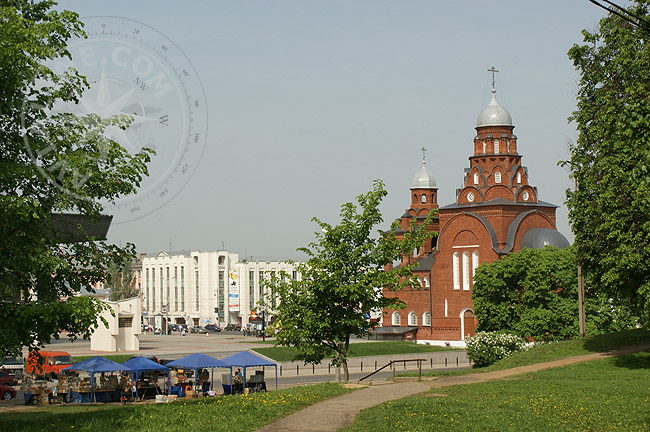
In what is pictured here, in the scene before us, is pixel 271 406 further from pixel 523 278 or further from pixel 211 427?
pixel 523 278

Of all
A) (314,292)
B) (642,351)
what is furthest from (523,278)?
(314,292)

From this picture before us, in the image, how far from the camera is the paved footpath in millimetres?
19047

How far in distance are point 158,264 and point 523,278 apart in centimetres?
9149

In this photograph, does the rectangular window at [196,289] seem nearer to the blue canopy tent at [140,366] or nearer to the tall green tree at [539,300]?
the tall green tree at [539,300]

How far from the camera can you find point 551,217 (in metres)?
77.9

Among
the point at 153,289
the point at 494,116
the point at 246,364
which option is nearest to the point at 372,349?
the point at 494,116

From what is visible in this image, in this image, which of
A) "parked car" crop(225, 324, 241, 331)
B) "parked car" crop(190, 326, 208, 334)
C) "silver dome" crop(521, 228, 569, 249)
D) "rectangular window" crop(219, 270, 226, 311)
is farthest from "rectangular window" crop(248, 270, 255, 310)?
"silver dome" crop(521, 228, 569, 249)

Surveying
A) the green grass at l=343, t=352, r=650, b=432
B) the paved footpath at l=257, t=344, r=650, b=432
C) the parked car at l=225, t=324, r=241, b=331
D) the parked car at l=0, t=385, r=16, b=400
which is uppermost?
the green grass at l=343, t=352, r=650, b=432

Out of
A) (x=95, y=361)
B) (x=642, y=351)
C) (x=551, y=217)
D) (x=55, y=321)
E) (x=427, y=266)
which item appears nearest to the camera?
(x=55, y=321)

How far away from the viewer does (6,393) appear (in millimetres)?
33906

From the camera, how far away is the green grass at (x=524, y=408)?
18422mm

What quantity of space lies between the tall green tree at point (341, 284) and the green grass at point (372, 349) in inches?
1271

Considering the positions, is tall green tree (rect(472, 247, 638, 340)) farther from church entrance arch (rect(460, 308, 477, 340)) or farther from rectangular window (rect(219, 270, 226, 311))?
rectangular window (rect(219, 270, 226, 311))

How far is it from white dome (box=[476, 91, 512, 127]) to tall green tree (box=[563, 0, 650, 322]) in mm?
45314
